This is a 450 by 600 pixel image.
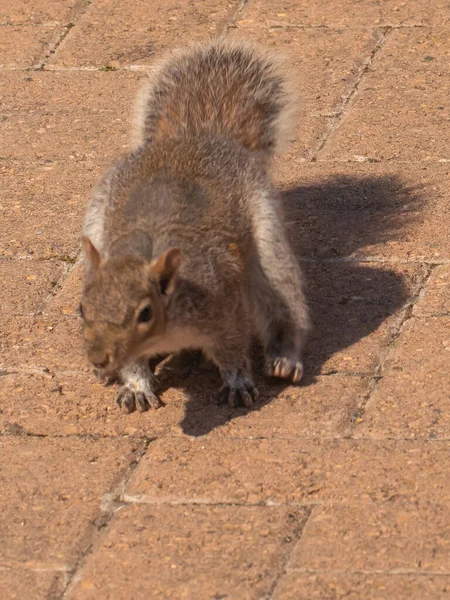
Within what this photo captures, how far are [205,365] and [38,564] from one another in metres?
1.51

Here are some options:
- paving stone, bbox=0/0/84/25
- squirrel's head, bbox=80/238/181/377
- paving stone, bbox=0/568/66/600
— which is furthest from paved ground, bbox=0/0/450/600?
squirrel's head, bbox=80/238/181/377

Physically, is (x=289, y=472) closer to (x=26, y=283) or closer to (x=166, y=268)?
(x=166, y=268)

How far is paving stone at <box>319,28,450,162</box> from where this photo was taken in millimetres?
6711

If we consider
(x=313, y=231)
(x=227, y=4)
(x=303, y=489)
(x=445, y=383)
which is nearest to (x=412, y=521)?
(x=303, y=489)

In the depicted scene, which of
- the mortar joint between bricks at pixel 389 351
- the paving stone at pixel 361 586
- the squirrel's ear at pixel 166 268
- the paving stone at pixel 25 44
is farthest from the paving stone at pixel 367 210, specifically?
the paving stone at pixel 361 586

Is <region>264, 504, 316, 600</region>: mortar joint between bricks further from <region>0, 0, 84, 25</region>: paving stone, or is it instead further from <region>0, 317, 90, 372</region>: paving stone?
<region>0, 0, 84, 25</region>: paving stone

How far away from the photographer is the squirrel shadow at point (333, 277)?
500 cm

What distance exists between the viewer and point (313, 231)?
20.1ft

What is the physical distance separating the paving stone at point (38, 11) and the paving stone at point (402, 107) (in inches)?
86.2

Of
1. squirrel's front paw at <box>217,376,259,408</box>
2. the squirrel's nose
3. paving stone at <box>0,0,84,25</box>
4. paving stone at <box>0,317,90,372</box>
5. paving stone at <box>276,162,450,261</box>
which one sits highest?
the squirrel's nose

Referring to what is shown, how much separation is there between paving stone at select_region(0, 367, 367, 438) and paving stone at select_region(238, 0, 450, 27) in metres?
3.84

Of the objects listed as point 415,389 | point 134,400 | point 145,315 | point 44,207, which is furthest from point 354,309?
point 44,207

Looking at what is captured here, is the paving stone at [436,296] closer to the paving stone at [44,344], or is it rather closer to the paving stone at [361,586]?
the paving stone at [44,344]

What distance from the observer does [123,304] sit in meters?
4.26
